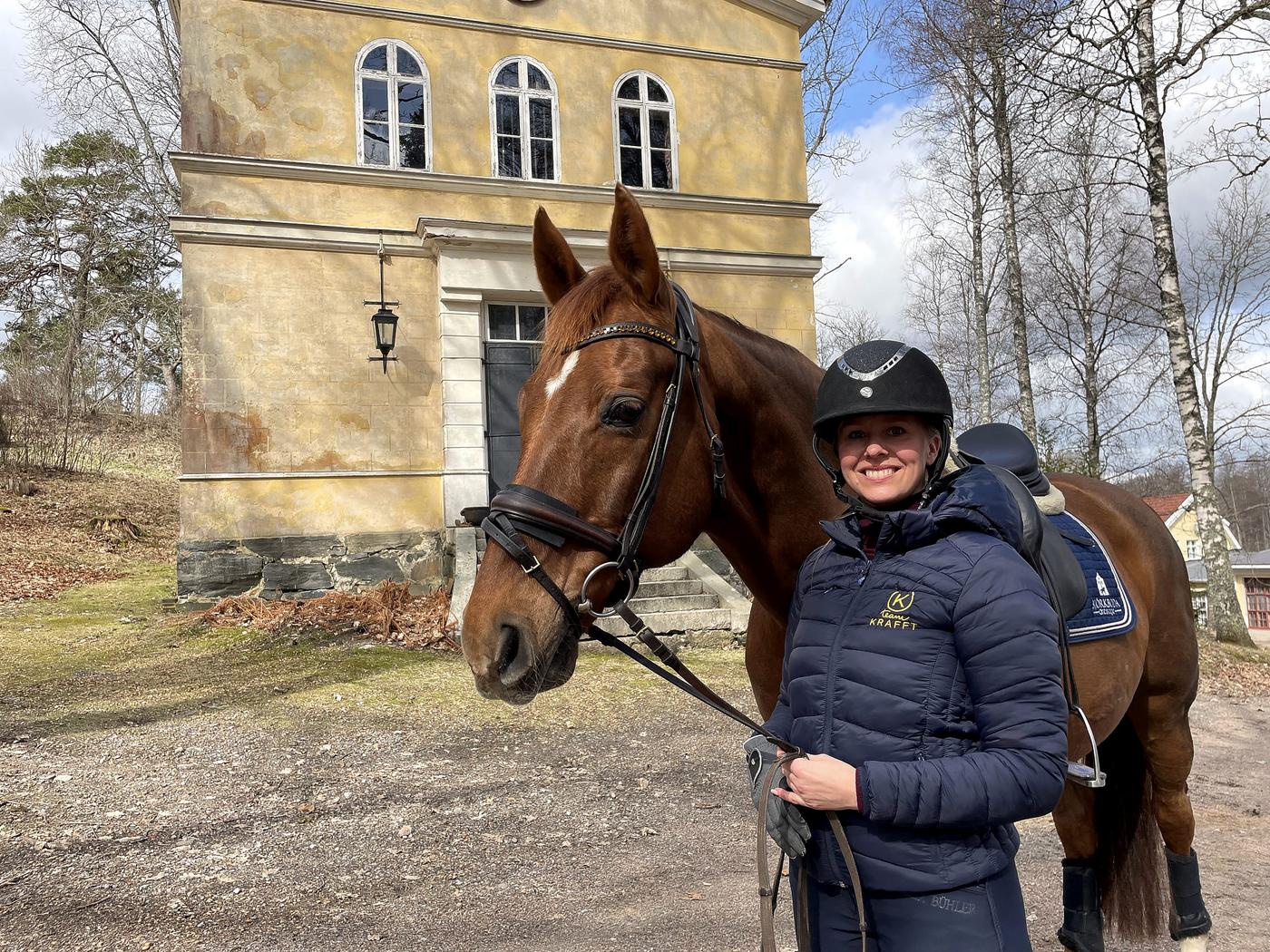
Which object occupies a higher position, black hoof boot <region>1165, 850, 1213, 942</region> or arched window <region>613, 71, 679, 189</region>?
arched window <region>613, 71, 679, 189</region>

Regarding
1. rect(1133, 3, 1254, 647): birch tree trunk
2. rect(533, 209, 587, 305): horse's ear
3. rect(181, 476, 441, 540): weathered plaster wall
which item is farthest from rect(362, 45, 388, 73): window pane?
rect(533, 209, 587, 305): horse's ear

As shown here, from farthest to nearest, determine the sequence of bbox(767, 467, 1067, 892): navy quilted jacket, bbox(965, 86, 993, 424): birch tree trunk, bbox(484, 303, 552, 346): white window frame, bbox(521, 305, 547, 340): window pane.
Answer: bbox(965, 86, 993, 424): birch tree trunk < bbox(521, 305, 547, 340): window pane < bbox(484, 303, 552, 346): white window frame < bbox(767, 467, 1067, 892): navy quilted jacket

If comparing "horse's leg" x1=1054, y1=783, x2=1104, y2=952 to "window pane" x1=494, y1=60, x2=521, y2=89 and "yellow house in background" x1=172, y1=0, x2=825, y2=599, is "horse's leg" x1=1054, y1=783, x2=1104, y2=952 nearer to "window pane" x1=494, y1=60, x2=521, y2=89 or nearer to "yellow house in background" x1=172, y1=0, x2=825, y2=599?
"yellow house in background" x1=172, y1=0, x2=825, y2=599

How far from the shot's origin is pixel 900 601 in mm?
1582

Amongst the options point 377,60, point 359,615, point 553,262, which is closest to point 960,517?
point 553,262

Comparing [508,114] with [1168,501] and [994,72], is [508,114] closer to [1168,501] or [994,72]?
[994,72]

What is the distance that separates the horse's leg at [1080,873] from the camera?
120 inches

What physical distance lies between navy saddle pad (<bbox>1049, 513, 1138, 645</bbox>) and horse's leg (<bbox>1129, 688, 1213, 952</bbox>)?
0.79 m

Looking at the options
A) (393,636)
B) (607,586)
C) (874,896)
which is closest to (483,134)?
(393,636)

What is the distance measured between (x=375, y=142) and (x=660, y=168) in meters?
4.44

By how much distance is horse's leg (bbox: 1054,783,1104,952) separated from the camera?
3045 millimetres

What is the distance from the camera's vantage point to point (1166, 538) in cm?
339

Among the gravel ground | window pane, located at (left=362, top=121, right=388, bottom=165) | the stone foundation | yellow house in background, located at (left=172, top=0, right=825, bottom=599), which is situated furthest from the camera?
window pane, located at (left=362, top=121, right=388, bottom=165)

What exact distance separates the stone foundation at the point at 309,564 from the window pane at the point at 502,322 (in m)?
3.07
